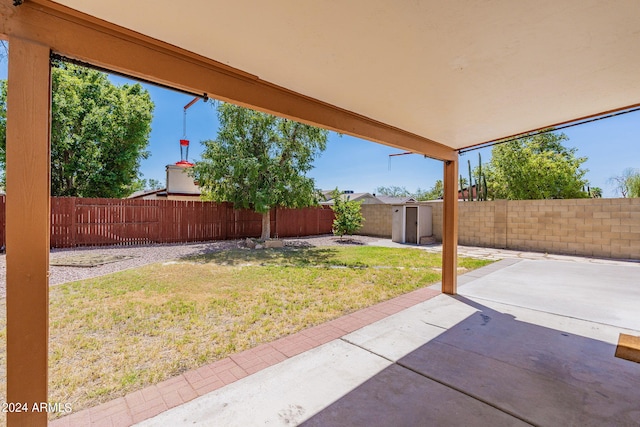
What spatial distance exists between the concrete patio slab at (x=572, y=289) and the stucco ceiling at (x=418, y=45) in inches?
106

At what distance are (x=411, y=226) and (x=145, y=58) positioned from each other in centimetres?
1179

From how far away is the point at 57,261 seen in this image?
263 inches

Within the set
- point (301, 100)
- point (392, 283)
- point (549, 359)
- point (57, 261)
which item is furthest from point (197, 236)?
point (549, 359)

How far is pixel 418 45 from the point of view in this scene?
1922 mm

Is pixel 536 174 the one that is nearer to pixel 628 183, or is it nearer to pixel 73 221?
pixel 628 183

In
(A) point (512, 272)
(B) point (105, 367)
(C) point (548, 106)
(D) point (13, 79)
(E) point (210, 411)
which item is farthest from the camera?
(A) point (512, 272)

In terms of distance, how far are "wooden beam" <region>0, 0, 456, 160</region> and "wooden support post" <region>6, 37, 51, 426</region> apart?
0.37 ft

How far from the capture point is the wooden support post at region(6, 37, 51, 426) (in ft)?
4.58

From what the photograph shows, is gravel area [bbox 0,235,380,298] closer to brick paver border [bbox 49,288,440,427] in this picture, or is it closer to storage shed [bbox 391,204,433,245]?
storage shed [bbox 391,204,433,245]

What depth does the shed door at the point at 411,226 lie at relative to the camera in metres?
12.2

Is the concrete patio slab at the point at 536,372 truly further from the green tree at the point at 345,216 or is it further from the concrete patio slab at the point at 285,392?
the green tree at the point at 345,216

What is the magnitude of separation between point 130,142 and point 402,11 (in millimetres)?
14880

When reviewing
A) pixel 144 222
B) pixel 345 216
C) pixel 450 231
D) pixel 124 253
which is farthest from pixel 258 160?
pixel 450 231

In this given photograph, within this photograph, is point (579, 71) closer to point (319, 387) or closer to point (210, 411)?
point (319, 387)
